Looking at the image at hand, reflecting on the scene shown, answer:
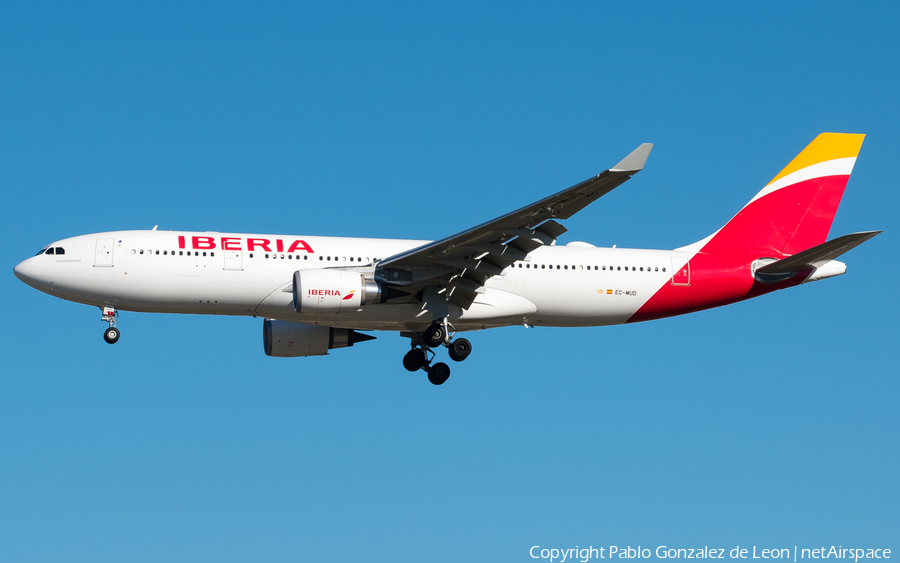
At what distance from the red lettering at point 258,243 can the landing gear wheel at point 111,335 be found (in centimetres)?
447

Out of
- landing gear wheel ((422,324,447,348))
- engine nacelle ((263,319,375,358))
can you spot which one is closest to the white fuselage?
landing gear wheel ((422,324,447,348))

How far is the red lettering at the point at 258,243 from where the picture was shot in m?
28.4

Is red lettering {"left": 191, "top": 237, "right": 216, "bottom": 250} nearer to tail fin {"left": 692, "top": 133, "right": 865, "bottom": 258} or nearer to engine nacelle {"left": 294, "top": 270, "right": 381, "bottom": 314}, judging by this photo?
engine nacelle {"left": 294, "top": 270, "right": 381, "bottom": 314}

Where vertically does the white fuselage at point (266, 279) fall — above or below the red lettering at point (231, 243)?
below

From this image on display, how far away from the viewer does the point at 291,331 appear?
31.5 m

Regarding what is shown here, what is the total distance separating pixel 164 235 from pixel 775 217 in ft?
63.4

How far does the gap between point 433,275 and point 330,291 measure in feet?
9.98

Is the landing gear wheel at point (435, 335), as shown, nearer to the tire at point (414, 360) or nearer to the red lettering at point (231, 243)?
the tire at point (414, 360)

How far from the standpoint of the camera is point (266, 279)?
1103 inches

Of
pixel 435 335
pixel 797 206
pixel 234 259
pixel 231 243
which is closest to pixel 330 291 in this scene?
pixel 234 259

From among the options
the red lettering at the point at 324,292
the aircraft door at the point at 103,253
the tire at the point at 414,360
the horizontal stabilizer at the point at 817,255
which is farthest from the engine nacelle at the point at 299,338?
the horizontal stabilizer at the point at 817,255

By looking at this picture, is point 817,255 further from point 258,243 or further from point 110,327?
point 110,327

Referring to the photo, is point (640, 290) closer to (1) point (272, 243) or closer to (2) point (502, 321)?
(2) point (502, 321)

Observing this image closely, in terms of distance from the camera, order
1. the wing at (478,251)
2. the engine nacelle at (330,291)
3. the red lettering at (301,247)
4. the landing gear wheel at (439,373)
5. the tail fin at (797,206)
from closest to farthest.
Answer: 1. the wing at (478,251)
2. the engine nacelle at (330,291)
3. the red lettering at (301,247)
4. the landing gear wheel at (439,373)
5. the tail fin at (797,206)
